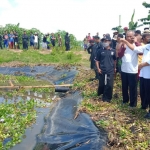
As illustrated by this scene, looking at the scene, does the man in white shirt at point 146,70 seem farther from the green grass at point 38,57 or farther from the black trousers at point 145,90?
the green grass at point 38,57

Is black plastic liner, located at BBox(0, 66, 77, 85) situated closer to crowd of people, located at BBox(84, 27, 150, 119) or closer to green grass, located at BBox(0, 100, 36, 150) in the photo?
green grass, located at BBox(0, 100, 36, 150)

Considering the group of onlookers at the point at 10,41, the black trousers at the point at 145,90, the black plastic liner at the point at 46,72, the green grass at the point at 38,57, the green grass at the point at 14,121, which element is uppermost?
the group of onlookers at the point at 10,41

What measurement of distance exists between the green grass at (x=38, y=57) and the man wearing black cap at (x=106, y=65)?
12.6 m

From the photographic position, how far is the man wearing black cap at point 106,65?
7.33 metres

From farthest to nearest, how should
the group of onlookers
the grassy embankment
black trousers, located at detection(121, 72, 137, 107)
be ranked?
the group of onlookers, black trousers, located at detection(121, 72, 137, 107), the grassy embankment

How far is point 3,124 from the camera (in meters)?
6.12

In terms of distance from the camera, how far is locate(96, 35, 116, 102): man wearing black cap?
7.33 meters

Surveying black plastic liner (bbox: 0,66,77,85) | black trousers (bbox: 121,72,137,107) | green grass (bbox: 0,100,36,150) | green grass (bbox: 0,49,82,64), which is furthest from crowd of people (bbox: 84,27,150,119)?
green grass (bbox: 0,49,82,64)

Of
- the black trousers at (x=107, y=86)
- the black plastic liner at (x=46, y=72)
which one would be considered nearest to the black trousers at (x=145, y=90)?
the black trousers at (x=107, y=86)

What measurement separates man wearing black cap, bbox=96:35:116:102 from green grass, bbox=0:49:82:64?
41.3ft

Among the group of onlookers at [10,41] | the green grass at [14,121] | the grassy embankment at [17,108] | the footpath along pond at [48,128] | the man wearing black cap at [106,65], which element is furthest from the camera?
Result: the group of onlookers at [10,41]

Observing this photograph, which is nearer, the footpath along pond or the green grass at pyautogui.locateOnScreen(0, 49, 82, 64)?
the footpath along pond

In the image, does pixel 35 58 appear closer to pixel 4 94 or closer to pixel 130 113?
pixel 4 94

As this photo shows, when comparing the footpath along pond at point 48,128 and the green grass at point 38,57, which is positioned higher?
the green grass at point 38,57
